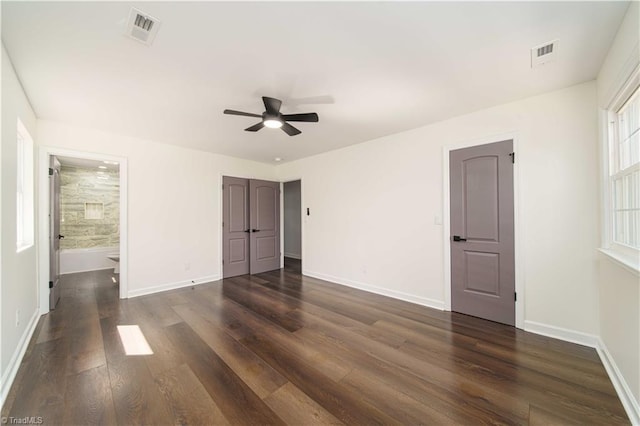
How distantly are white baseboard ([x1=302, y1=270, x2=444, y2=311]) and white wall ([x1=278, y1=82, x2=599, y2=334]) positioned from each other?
2cm

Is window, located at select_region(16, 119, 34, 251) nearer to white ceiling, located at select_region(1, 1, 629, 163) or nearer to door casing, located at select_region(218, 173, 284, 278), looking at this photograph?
white ceiling, located at select_region(1, 1, 629, 163)

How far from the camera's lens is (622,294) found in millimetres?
1779

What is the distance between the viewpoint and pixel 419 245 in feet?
11.3

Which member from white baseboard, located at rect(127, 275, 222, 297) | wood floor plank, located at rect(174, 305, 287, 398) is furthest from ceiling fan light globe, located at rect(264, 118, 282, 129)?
white baseboard, located at rect(127, 275, 222, 297)

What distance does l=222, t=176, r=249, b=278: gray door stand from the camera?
16.2 ft

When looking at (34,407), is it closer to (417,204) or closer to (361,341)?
(361,341)

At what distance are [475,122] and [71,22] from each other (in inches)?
149

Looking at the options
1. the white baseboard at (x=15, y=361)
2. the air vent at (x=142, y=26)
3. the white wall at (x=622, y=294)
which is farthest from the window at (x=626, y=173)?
the white baseboard at (x=15, y=361)

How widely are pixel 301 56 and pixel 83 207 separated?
6732 millimetres

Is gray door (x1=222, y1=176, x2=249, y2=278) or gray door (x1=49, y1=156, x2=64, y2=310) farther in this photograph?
gray door (x1=222, y1=176, x2=249, y2=278)

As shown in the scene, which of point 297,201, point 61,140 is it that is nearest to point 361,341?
point 61,140

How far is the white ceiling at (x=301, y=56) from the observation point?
151 cm

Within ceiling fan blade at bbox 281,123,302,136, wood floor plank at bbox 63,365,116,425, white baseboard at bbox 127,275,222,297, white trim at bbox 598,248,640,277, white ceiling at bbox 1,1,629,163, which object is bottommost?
wood floor plank at bbox 63,365,116,425

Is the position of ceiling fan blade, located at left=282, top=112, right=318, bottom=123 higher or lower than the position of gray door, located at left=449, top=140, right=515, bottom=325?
higher
